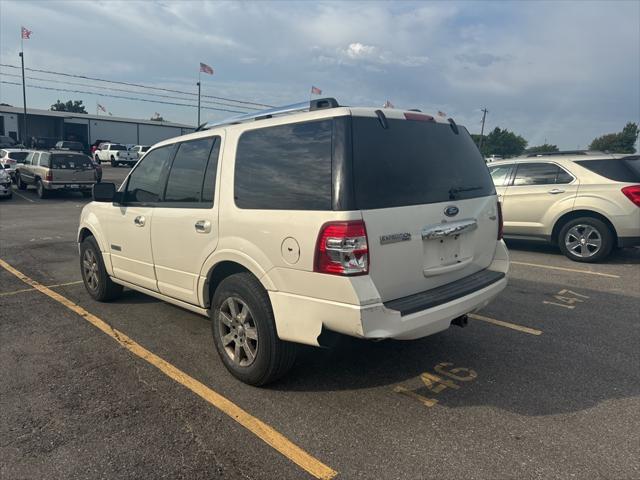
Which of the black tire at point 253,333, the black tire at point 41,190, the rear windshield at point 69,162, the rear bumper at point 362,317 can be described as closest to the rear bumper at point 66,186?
the black tire at point 41,190

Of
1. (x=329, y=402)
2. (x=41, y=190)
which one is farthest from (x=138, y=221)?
(x=41, y=190)

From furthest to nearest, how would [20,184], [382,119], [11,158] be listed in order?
[11,158]
[20,184]
[382,119]

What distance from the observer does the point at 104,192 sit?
15.8 ft

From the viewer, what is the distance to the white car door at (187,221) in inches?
145

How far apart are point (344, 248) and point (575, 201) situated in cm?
678

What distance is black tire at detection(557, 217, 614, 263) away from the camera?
772cm

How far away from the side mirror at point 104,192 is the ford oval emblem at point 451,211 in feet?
11.2

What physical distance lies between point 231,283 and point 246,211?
55cm

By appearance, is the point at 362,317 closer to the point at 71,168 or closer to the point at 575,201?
the point at 575,201

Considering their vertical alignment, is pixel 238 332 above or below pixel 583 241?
below

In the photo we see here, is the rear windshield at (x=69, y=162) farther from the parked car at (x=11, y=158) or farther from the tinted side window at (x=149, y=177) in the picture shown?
the tinted side window at (x=149, y=177)

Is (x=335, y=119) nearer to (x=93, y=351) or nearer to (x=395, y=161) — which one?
(x=395, y=161)

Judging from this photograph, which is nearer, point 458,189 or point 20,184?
point 458,189

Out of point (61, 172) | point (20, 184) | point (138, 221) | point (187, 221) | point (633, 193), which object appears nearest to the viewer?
point (187, 221)
